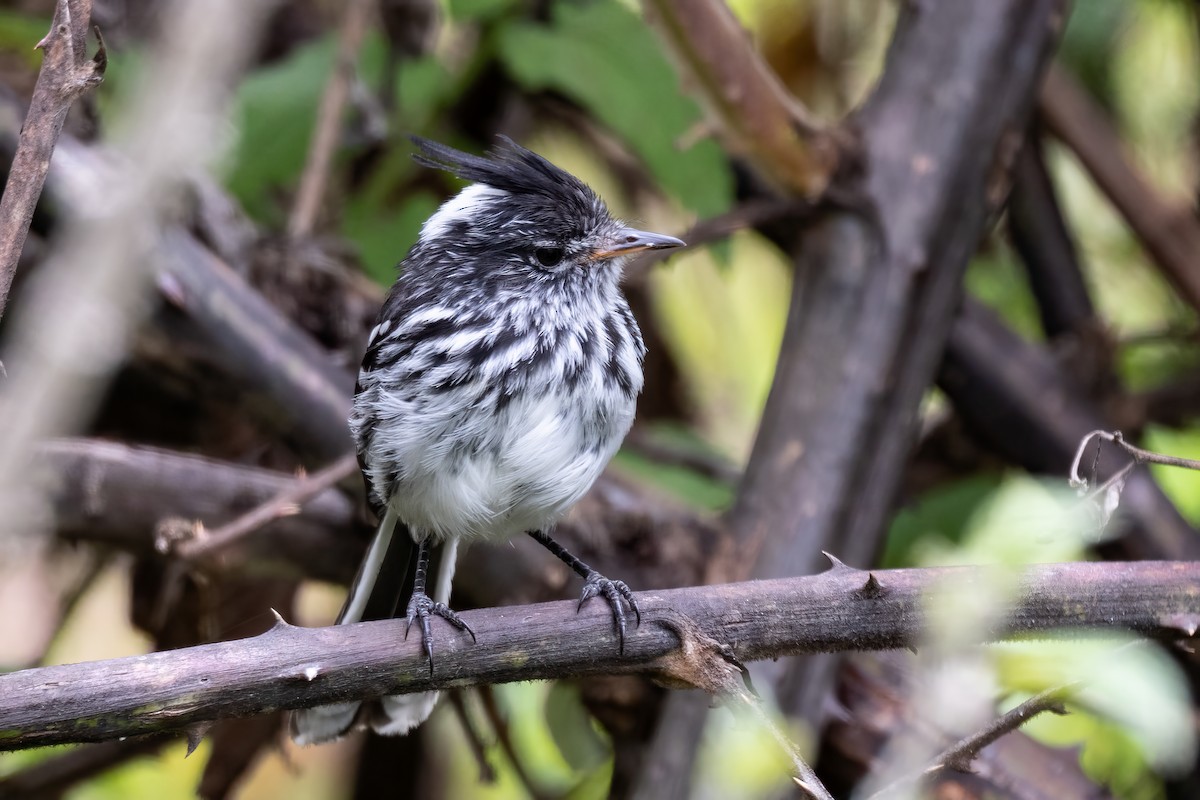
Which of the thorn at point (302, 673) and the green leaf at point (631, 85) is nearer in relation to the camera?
the thorn at point (302, 673)

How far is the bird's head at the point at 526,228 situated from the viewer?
2.96 metres

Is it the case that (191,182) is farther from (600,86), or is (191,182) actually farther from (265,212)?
(600,86)

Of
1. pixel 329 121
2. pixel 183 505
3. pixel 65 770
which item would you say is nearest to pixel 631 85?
pixel 329 121

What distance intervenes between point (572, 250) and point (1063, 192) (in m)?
2.89

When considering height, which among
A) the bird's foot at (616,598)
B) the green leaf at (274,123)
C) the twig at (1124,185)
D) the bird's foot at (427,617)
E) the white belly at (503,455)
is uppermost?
the twig at (1124,185)

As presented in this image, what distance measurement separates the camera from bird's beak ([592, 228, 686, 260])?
289cm

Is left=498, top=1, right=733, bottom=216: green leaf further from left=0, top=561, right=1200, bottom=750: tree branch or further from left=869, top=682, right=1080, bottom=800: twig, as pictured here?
left=869, top=682, right=1080, bottom=800: twig

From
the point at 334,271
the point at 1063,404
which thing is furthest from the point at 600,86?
the point at 1063,404

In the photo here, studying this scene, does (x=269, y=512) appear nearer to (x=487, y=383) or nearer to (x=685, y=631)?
(x=487, y=383)

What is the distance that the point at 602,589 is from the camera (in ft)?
7.81

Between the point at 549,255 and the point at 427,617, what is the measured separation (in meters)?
1.21

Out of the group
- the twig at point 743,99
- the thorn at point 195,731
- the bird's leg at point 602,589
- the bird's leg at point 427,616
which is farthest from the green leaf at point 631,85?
the thorn at point 195,731

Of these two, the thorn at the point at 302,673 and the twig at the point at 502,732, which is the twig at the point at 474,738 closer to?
the twig at the point at 502,732

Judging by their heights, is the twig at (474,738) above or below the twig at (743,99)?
below
